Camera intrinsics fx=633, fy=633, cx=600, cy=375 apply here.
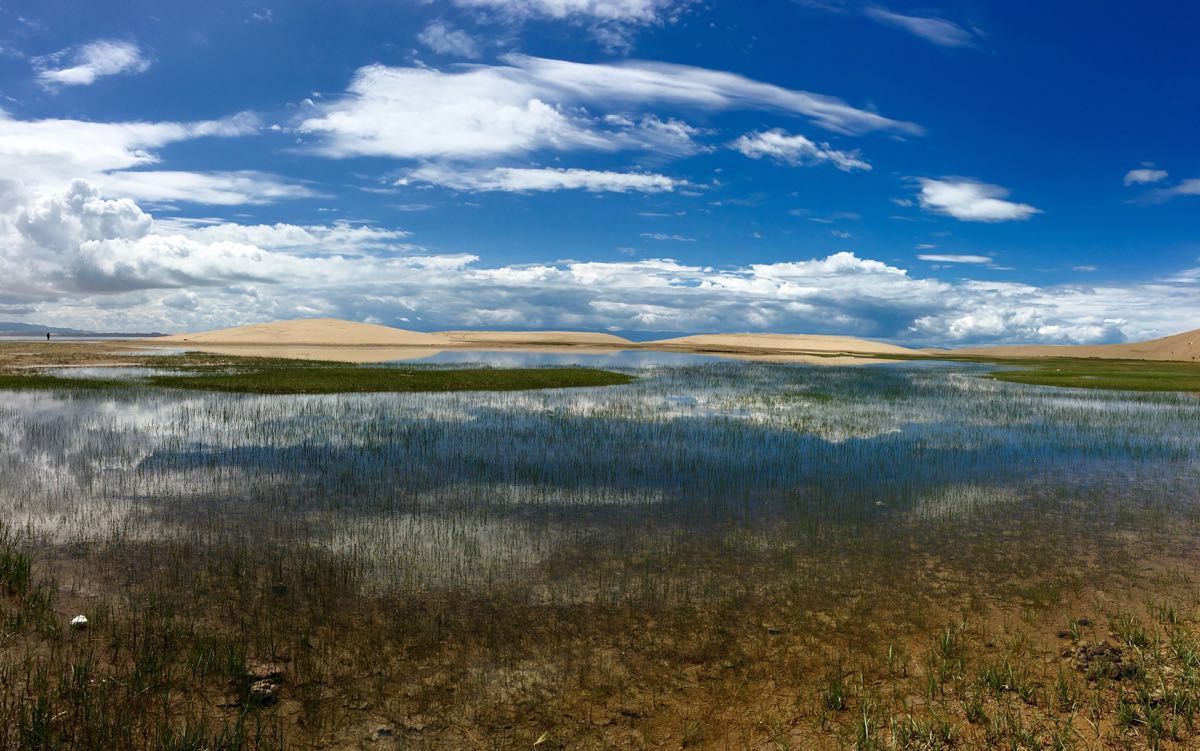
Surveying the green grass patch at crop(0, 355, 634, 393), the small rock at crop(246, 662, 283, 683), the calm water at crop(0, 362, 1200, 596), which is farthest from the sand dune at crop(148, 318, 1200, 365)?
the small rock at crop(246, 662, 283, 683)

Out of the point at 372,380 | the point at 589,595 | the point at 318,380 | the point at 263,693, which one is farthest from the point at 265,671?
the point at 318,380

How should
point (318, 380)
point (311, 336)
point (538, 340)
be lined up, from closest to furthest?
point (318, 380) → point (311, 336) → point (538, 340)

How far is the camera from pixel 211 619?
9180mm

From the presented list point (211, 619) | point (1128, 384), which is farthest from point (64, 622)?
point (1128, 384)

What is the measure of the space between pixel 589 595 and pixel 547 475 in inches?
317

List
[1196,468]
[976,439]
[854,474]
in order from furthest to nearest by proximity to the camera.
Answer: [976,439], [1196,468], [854,474]

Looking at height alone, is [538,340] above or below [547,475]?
above

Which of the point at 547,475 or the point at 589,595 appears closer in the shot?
the point at 589,595

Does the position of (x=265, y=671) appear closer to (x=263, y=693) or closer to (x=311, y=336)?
(x=263, y=693)

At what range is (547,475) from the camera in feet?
59.7

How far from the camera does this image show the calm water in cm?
1273

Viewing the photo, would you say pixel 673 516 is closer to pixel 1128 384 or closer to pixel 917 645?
pixel 917 645

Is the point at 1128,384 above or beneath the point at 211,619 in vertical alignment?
above

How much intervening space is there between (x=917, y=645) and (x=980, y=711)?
182 cm
